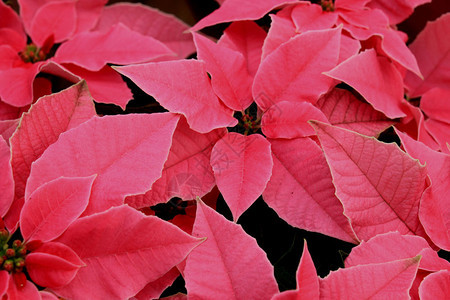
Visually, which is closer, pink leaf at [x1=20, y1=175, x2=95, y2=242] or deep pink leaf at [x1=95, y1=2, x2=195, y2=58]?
pink leaf at [x1=20, y1=175, x2=95, y2=242]

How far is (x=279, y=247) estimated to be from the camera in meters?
0.68

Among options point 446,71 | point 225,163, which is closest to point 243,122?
point 225,163

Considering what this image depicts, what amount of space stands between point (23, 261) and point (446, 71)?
25.4 inches

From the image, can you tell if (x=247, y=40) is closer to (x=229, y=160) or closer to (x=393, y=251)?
(x=229, y=160)

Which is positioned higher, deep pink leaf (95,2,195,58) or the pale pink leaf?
deep pink leaf (95,2,195,58)

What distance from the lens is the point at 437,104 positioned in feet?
2.36

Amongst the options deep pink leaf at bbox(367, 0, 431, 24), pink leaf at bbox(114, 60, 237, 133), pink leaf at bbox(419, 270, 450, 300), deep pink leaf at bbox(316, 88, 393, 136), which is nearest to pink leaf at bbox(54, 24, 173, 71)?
pink leaf at bbox(114, 60, 237, 133)

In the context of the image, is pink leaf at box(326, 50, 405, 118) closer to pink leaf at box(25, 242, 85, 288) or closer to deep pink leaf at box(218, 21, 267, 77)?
deep pink leaf at box(218, 21, 267, 77)

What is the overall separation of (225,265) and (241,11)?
37 cm

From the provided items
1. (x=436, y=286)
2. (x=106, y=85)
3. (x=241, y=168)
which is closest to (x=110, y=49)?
(x=106, y=85)

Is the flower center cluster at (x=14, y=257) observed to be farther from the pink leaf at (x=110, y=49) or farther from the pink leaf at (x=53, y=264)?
the pink leaf at (x=110, y=49)

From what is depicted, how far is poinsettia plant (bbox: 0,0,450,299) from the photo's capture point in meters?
0.48

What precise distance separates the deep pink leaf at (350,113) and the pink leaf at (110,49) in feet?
0.79

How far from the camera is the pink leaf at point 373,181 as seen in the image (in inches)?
20.4
